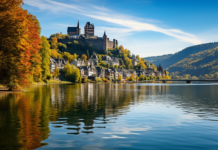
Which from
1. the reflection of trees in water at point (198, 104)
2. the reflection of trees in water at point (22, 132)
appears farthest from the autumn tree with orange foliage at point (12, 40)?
the reflection of trees in water at point (198, 104)

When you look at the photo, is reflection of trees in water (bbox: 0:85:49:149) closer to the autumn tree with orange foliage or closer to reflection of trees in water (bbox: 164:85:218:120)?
reflection of trees in water (bbox: 164:85:218:120)

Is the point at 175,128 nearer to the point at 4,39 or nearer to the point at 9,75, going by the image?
the point at 4,39

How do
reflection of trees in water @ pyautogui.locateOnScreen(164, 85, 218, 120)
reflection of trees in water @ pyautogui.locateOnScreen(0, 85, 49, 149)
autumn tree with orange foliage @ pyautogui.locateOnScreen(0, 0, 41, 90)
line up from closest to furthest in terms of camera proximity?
reflection of trees in water @ pyautogui.locateOnScreen(0, 85, 49, 149)
reflection of trees in water @ pyautogui.locateOnScreen(164, 85, 218, 120)
autumn tree with orange foliage @ pyautogui.locateOnScreen(0, 0, 41, 90)

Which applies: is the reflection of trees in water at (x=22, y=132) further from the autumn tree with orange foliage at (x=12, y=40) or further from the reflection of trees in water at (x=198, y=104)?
the autumn tree with orange foliage at (x=12, y=40)

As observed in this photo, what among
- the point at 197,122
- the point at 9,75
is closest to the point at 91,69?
the point at 9,75

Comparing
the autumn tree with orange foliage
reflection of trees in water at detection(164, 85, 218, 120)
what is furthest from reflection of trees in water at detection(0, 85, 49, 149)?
the autumn tree with orange foliage

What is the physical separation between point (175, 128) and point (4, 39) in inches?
916

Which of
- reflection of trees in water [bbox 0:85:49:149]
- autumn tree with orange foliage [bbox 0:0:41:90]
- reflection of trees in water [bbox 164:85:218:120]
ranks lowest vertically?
reflection of trees in water [bbox 164:85:218:120]

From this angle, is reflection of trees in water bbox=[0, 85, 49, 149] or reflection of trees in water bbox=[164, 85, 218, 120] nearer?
reflection of trees in water bbox=[0, 85, 49, 149]

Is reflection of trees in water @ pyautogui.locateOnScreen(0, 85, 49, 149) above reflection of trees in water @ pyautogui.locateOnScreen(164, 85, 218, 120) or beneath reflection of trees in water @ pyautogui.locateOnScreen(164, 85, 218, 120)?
above

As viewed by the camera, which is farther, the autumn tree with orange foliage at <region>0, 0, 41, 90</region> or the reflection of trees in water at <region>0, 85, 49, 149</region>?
the autumn tree with orange foliage at <region>0, 0, 41, 90</region>

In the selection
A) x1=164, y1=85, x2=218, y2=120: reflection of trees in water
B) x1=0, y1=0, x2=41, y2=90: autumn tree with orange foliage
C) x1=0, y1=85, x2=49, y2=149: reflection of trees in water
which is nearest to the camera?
x1=0, y1=85, x2=49, y2=149: reflection of trees in water

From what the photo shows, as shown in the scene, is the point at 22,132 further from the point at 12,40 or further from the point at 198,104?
the point at 198,104

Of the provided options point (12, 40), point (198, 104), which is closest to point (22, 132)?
point (12, 40)
